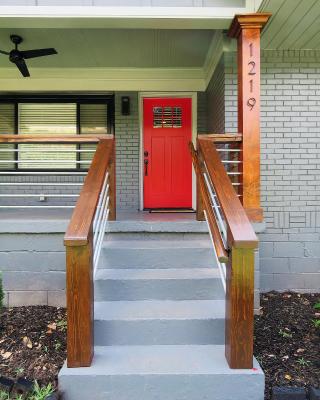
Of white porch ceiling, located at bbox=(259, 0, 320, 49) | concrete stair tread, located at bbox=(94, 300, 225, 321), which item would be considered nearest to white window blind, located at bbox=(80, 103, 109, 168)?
white porch ceiling, located at bbox=(259, 0, 320, 49)

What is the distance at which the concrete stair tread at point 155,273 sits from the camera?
2.97 meters

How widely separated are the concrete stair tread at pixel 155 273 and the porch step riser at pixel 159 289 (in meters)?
0.04

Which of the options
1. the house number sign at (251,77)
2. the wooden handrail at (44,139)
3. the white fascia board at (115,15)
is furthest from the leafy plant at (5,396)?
the white fascia board at (115,15)

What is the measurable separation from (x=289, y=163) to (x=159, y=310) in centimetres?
263

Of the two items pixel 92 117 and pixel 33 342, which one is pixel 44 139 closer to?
pixel 33 342

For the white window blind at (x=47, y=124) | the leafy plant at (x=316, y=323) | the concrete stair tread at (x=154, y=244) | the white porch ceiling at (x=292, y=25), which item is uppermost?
the white porch ceiling at (x=292, y=25)

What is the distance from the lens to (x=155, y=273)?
3.08 m

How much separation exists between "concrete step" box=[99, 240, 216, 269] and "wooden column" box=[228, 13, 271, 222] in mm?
702

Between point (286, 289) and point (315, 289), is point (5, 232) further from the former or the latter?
point (315, 289)

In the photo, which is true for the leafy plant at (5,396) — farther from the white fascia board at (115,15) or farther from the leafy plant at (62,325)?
the white fascia board at (115,15)

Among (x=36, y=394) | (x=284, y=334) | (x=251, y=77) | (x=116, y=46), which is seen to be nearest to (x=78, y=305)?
(x=36, y=394)

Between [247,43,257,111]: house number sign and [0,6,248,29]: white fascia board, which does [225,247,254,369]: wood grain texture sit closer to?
[247,43,257,111]: house number sign

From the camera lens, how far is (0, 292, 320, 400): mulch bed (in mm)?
2467

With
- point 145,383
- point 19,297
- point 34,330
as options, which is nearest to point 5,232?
point 19,297
